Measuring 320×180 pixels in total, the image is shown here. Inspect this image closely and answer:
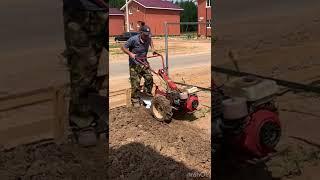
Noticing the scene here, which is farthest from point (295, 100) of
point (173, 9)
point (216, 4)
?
point (173, 9)

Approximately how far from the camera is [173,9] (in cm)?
3709

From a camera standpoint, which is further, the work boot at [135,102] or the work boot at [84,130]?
the work boot at [135,102]

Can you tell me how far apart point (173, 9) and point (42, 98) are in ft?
116

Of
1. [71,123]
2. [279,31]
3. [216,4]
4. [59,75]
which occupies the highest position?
[216,4]

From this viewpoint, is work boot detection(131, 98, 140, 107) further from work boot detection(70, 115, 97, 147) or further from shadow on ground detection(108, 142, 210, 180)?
work boot detection(70, 115, 97, 147)

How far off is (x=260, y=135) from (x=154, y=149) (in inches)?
119

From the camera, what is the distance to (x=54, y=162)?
247cm

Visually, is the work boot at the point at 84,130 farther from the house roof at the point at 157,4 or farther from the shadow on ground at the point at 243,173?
the house roof at the point at 157,4

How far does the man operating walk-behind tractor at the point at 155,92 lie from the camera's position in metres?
6.80

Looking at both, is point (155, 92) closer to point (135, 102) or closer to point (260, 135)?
point (135, 102)

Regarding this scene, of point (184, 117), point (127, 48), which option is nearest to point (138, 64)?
point (127, 48)

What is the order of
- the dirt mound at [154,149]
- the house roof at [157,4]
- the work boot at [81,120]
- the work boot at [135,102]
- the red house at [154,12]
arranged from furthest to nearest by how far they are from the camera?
the house roof at [157,4] → the red house at [154,12] → the work boot at [135,102] → the dirt mound at [154,149] → the work boot at [81,120]

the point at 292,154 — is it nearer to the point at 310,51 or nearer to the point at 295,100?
the point at 295,100

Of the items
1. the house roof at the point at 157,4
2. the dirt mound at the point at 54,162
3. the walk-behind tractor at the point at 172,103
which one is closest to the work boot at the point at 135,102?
the walk-behind tractor at the point at 172,103
